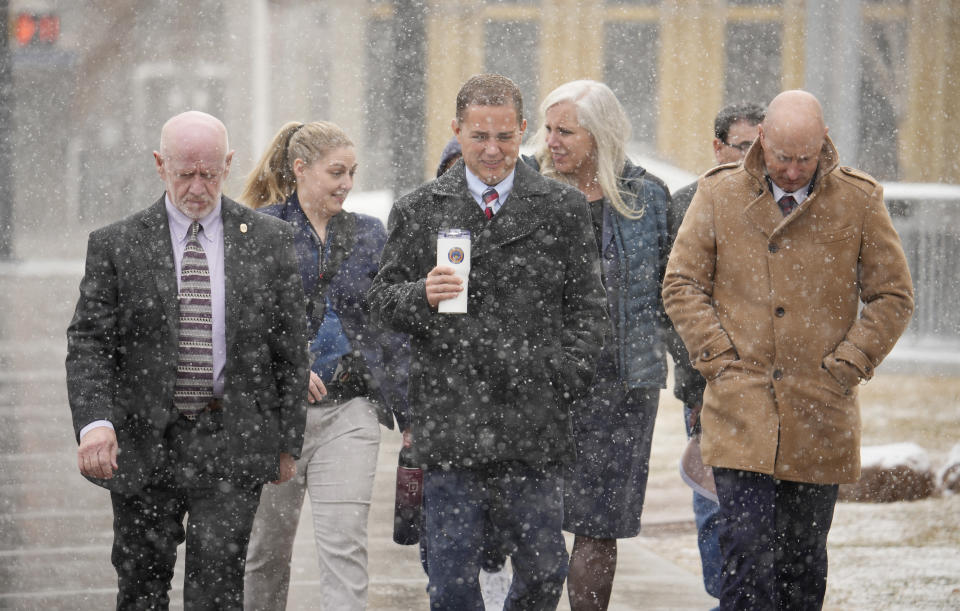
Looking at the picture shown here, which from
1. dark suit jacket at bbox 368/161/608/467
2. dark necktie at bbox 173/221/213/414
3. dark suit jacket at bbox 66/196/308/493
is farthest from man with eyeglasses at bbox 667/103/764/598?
A: dark necktie at bbox 173/221/213/414

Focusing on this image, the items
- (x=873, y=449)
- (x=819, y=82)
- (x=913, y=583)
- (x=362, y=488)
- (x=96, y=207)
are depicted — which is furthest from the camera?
(x=96, y=207)

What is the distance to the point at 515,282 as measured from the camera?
4781mm

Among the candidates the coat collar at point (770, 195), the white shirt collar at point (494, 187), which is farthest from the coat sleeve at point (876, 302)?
the white shirt collar at point (494, 187)

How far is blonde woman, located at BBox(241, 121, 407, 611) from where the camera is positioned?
5.35 metres

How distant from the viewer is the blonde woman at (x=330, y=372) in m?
5.35

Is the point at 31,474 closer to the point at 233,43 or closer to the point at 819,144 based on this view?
the point at 819,144

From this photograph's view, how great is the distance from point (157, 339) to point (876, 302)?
7.66 ft

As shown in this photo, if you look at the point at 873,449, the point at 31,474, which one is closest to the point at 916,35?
the point at 873,449

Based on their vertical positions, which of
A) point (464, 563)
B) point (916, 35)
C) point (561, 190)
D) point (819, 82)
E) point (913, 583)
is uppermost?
point (916, 35)

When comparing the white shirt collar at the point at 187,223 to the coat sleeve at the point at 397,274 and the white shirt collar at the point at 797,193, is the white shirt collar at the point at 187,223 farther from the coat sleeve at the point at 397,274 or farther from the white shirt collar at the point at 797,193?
the white shirt collar at the point at 797,193

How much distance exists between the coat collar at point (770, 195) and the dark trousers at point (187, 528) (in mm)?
1908

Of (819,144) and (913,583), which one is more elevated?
(819,144)

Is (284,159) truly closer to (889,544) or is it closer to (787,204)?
(787,204)

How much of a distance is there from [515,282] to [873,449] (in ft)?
16.0
